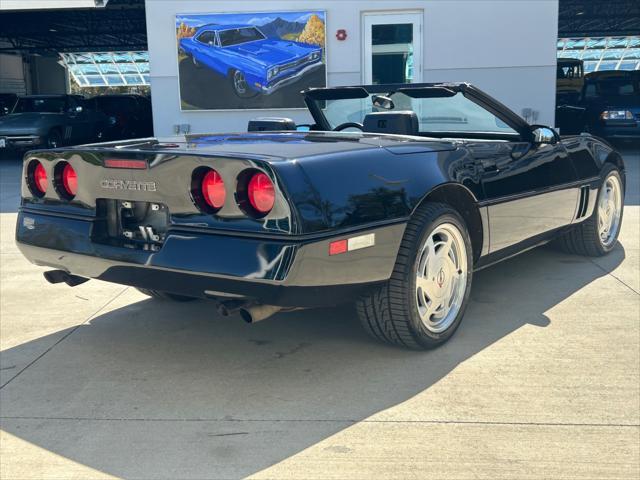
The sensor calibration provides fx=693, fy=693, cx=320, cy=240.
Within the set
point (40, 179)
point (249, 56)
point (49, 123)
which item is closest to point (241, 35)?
point (249, 56)

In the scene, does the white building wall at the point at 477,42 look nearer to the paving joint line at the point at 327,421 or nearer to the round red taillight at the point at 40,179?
the round red taillight at the point at 40,179

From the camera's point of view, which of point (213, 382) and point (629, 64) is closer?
point (213, 382)

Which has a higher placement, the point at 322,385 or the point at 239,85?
the point at 239,85

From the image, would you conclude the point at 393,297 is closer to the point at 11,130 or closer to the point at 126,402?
the point at 126,402

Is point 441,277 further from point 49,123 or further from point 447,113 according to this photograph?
point 49,123

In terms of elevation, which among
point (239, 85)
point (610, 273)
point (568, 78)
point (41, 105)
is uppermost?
point (568, 78)

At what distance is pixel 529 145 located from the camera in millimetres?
4086

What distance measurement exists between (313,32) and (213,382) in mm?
10323

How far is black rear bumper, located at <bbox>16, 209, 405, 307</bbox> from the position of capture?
2.59m

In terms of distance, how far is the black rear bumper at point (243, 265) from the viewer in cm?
259

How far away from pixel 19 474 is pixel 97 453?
10.0 inches

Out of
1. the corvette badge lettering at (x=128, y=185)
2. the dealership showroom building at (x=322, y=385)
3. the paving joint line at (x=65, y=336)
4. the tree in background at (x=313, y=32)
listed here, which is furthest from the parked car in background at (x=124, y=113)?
the corvette badge lettering at (x=128, y=185)

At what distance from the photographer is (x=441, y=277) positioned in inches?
133

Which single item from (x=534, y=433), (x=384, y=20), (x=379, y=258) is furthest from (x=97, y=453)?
(x=384, y=20)
